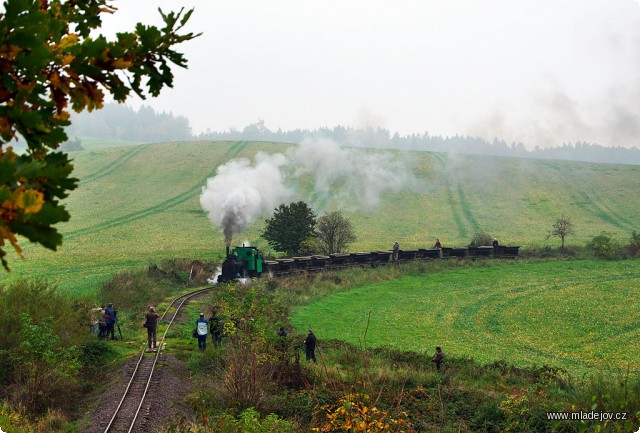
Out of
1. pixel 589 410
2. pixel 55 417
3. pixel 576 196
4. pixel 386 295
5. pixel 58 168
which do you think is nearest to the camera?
pixel 58 168

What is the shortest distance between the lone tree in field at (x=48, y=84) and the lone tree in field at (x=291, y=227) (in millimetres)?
35449

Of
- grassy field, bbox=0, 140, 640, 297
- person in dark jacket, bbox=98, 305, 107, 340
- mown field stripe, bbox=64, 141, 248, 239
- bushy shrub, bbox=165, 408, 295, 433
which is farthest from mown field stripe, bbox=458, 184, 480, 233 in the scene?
bushy shrub, bbox=165, 408, 295, 433

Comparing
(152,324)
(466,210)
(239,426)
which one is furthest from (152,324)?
(466,210)

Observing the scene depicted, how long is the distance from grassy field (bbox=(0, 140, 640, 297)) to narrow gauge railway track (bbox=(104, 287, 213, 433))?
612 inches

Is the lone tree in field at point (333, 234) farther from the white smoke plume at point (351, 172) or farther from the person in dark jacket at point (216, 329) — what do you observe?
the white smoke plume at point (351, 172)

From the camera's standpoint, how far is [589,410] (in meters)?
10.8

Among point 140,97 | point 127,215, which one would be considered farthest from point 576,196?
point 140,97

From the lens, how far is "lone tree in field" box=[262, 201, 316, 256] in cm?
3884

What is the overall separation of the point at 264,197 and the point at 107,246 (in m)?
15.4

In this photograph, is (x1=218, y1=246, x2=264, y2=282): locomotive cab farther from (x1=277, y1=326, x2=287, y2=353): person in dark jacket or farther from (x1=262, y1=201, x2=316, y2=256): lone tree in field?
(x1=277, y1=326, x2=287, y2=353): person in dark jacket

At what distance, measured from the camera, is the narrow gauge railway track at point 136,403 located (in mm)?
11516

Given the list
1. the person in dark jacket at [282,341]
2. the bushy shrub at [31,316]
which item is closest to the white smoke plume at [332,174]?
the person in dark jacket at [282,341]

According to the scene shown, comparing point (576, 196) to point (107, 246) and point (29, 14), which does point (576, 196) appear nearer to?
point (107, 246)

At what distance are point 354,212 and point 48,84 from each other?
6604cm
